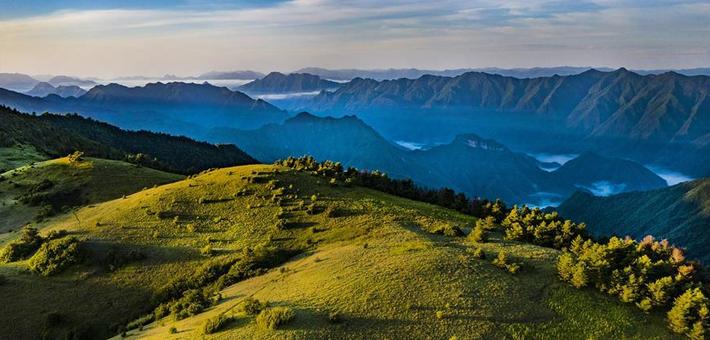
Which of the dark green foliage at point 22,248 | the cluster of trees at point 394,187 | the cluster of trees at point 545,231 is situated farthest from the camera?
the cluster of trees at point 394,187

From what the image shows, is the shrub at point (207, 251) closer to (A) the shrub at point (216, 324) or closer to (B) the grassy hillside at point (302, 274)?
(B) the grassy hillside at point (302, 274)

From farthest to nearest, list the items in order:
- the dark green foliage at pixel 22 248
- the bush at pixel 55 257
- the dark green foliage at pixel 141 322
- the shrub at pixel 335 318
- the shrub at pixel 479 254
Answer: the dark green foliage at pixel 22 248
the bush at pixel 55 257
the shrub at pixel 479 254
the dark green foliage at pixel 141 322
the shrub at pixel 335 318

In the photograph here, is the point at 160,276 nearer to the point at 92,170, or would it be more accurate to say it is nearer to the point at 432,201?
the point at 432,201

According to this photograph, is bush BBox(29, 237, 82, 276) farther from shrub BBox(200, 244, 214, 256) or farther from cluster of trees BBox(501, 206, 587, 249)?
cluster of trees BBox(501, 206, 587, 249)

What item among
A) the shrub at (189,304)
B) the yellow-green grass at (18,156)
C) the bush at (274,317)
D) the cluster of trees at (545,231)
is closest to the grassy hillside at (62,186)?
the yellow-green grass at (18,156)

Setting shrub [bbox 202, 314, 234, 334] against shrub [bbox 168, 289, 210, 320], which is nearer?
shrub [bbox 202, 314, 234, 334]

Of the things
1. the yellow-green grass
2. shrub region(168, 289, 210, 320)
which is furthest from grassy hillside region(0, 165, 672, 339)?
the yellow-green grass

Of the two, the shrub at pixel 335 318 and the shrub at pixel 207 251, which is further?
the shrub at pixel 207 251
